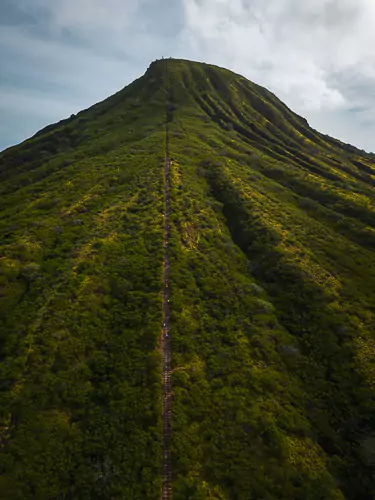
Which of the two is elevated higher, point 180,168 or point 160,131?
point 160,131

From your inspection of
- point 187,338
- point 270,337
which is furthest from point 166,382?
point 270,337

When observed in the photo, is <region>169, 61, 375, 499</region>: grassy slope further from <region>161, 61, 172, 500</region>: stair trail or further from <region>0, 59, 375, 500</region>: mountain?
<region>161, 61, 172, 500</region>: stair trail

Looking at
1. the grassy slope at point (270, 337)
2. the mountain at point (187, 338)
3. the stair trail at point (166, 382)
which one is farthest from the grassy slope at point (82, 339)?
→ the grassy slope at point (270, 337)

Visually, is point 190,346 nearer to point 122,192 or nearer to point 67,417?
point 67,417

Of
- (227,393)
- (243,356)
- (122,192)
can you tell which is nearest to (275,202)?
(122,192)

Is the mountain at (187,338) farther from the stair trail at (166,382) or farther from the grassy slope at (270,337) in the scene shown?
the stair trail at (166,382)

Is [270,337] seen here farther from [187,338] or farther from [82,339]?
[82,339]
